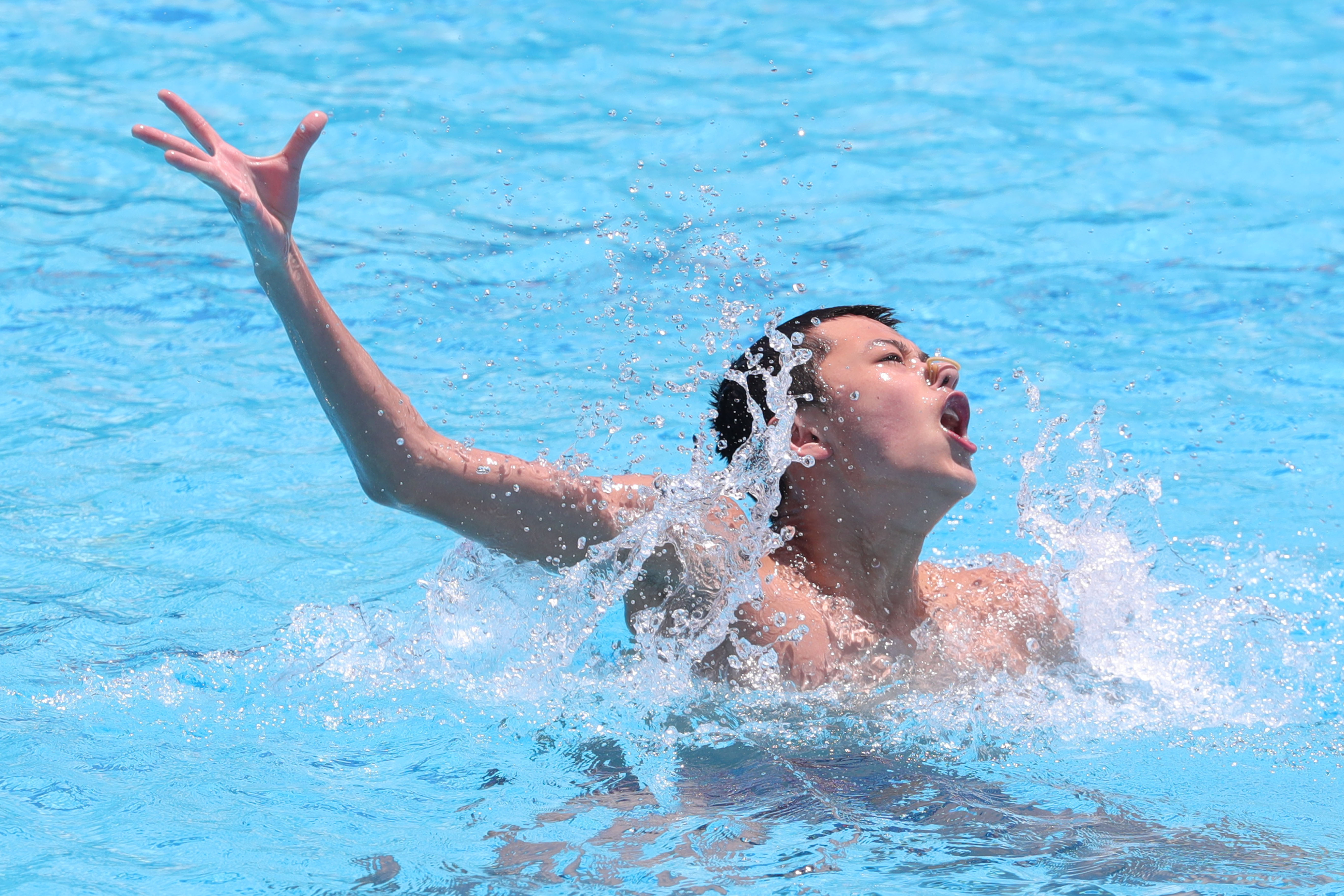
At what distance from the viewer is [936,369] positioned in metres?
3.13

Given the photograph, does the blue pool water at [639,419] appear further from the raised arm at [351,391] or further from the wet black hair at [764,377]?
the raised arm at [351,391]

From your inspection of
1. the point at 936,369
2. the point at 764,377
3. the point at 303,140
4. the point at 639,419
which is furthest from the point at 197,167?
the point at 639,419

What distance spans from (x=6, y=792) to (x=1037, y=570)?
248cm

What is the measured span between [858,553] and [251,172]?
61.7 inches

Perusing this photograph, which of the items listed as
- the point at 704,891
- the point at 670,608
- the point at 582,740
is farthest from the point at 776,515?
the point at 704,891

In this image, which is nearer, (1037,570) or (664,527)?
(664,527)

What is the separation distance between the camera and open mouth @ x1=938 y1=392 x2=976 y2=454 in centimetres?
303

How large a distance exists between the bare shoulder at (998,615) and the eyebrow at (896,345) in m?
0.62

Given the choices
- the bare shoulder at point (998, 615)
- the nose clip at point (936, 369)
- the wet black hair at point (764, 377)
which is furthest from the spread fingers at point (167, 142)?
the bare shoulder at point (998, 615)

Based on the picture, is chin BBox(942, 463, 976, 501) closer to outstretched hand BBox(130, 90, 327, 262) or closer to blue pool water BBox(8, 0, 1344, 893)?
blue pool water BBox(8, 0, 1344, 893)

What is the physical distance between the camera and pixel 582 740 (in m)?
3.04

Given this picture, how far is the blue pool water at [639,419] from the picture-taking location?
2.71m

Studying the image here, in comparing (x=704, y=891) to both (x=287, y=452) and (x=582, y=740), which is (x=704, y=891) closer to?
(x=582, y=740)

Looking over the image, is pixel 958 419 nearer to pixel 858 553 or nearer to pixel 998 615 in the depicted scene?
pixel 858 553
